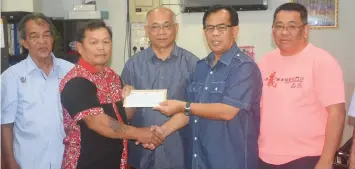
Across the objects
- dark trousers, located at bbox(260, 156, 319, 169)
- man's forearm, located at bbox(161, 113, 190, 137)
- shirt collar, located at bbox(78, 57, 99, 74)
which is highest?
shirt collar, located at bbox(78, 57, 99, 74)

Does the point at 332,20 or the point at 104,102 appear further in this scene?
the point at 332,20

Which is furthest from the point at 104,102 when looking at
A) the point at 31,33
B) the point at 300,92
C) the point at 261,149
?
the point at 300,92

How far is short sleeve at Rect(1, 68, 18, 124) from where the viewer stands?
2174mm

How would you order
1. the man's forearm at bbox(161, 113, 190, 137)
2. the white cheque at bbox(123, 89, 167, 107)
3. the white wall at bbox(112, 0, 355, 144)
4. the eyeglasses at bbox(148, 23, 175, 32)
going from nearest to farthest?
the white cheque at bbox(123, 89, 167, 107)
the man's forearm at bbox(161, 113, 190, 137)
the eyeglasses at bbox(148, 23, 175, 32)
the white wall at bbox(112, 0, 355, 144)

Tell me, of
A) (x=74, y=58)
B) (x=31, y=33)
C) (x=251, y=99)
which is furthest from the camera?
(x=74, y=58)

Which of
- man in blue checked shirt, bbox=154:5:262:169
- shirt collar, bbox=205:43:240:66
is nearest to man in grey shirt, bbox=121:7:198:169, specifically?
man in blue checked shirt, bbox=154:5:262:169

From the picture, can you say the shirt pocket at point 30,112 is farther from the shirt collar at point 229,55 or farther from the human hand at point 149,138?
the shirt collar at point 229,55

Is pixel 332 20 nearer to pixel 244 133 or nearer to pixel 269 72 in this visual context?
pixel 269 72

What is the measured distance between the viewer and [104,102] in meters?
2.07

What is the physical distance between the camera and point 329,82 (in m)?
1.90

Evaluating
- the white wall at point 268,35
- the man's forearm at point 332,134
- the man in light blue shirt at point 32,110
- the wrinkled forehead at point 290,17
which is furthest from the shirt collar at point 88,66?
the white wall at point 268,35

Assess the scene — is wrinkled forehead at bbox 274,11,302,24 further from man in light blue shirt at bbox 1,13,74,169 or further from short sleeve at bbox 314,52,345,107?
man in light blue shirt at bbox 1,13,74,169

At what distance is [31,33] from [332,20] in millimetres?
3101

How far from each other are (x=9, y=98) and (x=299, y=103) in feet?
5.26
